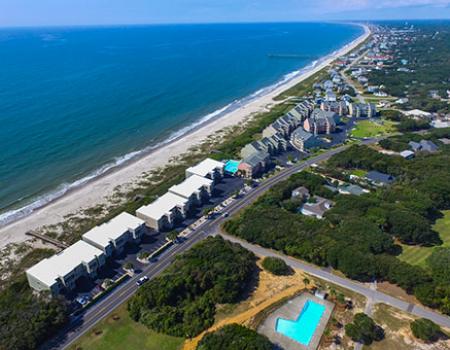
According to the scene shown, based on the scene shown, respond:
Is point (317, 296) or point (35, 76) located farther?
point (35, 76)

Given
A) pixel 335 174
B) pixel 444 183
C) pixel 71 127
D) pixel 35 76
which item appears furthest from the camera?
pixel 35 76

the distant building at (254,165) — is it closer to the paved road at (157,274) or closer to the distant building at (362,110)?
the paved road at (157,274)

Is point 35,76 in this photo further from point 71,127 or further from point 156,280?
point 156,280

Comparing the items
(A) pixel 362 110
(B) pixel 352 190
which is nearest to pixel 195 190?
(B) pixel 352 190

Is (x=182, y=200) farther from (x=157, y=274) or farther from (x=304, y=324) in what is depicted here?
(x=304, y=324)

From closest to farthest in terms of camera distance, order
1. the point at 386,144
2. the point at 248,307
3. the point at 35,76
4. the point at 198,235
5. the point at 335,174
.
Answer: the point at 248,307 < the point at 198,235 < the point at 335,174 < the point at 386,144 < the point at 35,76

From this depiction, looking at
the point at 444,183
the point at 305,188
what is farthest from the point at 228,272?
the point at 444,183

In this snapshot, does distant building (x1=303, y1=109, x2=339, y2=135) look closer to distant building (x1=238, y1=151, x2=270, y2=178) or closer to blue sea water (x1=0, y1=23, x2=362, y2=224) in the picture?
distant building (x1=238, y1=151, x2=270, y2=178)

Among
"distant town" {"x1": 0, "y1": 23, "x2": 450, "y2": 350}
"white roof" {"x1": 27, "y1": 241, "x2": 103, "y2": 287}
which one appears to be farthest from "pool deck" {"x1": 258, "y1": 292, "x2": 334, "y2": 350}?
"white roof" {"x1": 27, "y1": 241, "x2": 103, "y2": 287}
